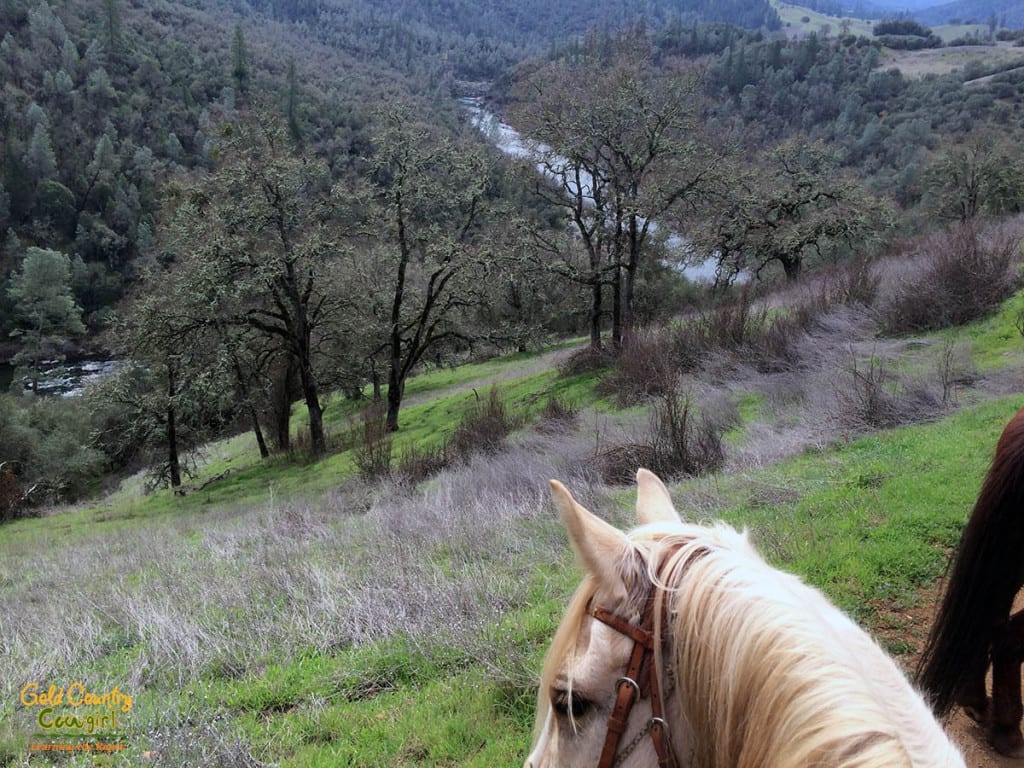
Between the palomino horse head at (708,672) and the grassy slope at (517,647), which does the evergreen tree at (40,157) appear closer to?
the grassy slope at (517,647)

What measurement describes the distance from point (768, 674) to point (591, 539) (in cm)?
49

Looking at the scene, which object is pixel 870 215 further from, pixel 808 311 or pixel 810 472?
pixel 810 472

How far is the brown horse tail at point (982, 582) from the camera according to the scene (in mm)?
3178

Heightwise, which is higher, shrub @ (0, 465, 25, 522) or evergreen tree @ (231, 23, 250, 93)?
evergreen tree @ (231, 23, 250, 93)

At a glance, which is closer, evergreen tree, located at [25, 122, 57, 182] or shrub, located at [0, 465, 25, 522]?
shrub, located at [0, 465, 25, 522]

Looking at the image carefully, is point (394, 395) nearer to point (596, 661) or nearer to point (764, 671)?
point (596, 661)

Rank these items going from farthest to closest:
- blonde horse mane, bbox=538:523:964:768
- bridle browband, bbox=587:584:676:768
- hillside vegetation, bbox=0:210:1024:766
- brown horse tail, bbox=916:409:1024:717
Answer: hillside vegetation, bbox=0:210:1024:766 → brown horse tail, bbox=916:409:1024:717 → bridle browband, bbox=587:584:676:768 → blonde horse mane, bbox=538:523:964:768

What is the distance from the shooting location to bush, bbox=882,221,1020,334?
14.4 m

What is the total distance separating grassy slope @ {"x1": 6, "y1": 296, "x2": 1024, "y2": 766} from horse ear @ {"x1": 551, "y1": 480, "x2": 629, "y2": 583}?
2397 millimetres

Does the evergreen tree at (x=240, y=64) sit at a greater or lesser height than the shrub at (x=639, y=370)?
greater

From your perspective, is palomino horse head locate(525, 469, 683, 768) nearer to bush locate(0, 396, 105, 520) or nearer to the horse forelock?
the horse forelock

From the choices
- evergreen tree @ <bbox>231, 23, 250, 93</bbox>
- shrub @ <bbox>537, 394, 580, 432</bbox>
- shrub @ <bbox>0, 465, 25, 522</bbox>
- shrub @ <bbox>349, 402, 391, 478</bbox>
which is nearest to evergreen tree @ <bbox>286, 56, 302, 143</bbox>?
evergreen tree @ <bbox>231, 23, 250, 93</bbox>

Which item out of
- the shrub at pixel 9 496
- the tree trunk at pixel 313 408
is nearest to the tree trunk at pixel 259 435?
the tree trunk at pixel 313 408

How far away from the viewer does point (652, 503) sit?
1.91 m
